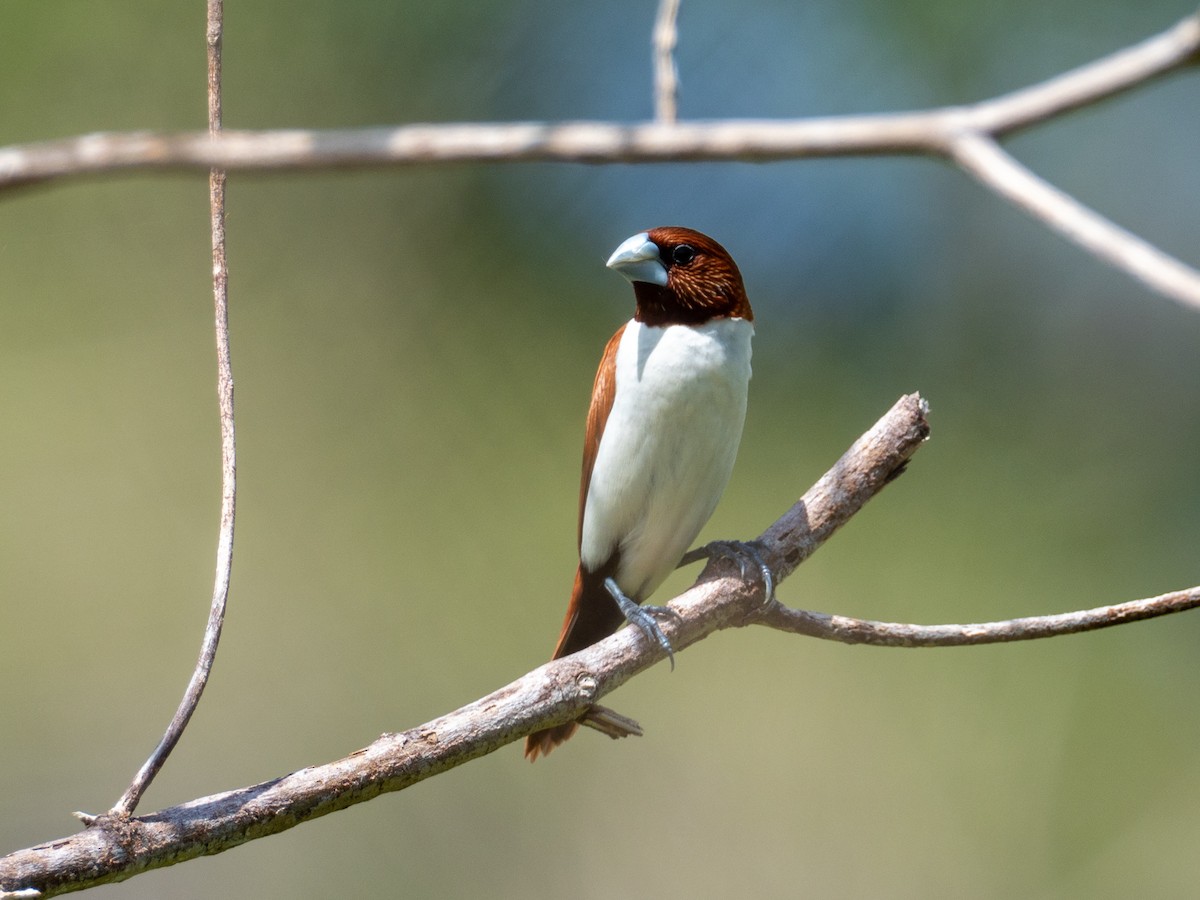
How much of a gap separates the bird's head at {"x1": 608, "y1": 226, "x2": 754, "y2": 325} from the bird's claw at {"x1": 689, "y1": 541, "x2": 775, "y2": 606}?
→ 50 centimetres

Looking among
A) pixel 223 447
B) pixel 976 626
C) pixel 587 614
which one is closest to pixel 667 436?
pixel 587 614

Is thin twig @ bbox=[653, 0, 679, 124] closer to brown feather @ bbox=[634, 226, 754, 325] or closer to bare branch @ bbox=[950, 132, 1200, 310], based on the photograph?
bare branch @ bbox=[950, 132, 1200, 310]

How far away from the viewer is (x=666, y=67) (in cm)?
87

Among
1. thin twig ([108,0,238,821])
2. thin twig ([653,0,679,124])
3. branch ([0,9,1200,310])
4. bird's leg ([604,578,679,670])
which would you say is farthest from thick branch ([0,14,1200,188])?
bird's leg ([604,578,679,670])

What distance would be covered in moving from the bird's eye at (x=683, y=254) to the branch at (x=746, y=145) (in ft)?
5.06

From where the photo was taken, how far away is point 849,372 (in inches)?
207

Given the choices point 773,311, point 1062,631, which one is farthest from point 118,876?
point 773,311

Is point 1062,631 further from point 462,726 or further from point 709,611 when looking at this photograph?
point 462,726

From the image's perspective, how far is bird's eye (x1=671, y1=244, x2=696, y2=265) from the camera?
2.14m

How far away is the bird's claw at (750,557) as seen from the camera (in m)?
1.80

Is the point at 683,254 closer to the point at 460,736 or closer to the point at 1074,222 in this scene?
the point at 460,736

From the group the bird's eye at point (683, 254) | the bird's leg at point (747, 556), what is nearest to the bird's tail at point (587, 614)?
the bird's leg at point (747, 556)

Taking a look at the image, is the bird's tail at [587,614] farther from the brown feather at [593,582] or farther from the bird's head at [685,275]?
the bird's head at [685,275]

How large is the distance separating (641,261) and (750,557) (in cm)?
67
